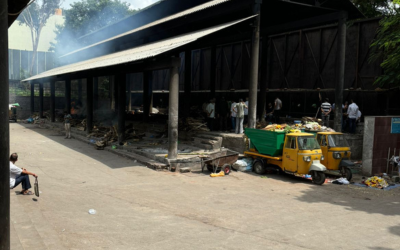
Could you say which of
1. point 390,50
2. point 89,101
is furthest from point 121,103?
point 390,50

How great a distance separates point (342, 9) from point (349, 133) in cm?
602

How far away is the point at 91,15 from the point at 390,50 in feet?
126

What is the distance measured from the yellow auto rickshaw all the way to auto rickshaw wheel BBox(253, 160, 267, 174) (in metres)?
2.11

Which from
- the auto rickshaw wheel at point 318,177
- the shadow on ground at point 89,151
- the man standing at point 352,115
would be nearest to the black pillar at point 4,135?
the auto rickshaw wheel at point 318,177

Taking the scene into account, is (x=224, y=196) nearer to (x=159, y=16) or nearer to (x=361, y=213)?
(x=361, y=213)

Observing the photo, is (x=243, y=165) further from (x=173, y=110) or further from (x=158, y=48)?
(x=158, y=48)

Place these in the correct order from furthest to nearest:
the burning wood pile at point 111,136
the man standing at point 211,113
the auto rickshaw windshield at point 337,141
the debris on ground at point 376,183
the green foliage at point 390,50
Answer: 1. the man standing at point 211,113
2. the burning wood pile at point 111,136
3. the green foliage at point 390,50
4. the auto rickshaw windshield at point 337,141
5. the debris on ground at point 376,183

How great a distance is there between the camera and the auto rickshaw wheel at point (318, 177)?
11.7m

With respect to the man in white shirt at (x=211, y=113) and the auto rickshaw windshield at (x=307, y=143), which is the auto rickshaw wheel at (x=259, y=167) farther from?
the man in white shirt at (x=211, y=113)

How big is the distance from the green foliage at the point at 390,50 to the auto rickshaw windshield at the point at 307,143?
5.90 meters

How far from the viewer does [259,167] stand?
13375mm

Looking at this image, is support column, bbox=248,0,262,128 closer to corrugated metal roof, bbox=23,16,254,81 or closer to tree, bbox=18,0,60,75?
corrugated metal roof, bbox=23,16,254,81

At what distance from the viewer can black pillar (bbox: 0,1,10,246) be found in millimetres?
3434

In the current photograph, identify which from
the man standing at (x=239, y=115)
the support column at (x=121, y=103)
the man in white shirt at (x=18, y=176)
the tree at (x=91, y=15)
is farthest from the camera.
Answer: the tree at (x=91, y=15)
